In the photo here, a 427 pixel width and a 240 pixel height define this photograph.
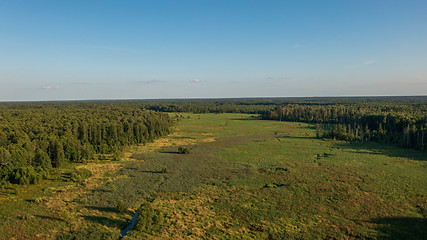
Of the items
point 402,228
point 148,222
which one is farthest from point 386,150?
point 148,222

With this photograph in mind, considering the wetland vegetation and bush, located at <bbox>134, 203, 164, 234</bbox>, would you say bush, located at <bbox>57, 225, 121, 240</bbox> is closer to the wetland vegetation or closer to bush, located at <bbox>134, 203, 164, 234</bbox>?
the wetland vegetation

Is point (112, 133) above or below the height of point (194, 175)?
above

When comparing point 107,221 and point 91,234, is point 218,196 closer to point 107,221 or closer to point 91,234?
Result: point 107,221

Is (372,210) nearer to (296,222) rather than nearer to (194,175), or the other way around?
(296,222)

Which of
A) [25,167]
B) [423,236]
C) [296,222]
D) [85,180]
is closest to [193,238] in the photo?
[296,222]

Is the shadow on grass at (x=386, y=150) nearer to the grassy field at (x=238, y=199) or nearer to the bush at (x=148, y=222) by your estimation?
the grassy field at (x=238, y=199)

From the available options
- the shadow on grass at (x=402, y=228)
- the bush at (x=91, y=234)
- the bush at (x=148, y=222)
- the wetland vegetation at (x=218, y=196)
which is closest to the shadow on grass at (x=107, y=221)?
the wetland vegetation at (x=218, y=196)
